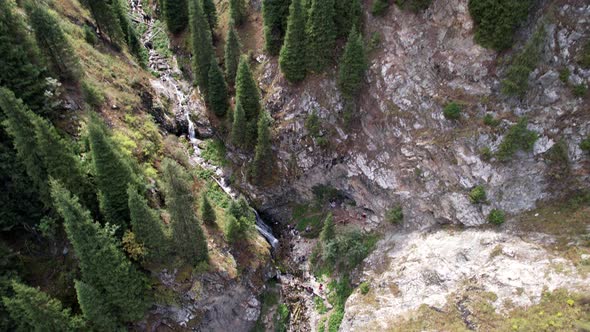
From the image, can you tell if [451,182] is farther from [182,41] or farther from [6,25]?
[182,41]

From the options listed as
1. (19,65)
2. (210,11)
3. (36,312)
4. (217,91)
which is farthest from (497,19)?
(36,312)

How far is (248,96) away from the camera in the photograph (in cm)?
5147

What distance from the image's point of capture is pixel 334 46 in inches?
1999

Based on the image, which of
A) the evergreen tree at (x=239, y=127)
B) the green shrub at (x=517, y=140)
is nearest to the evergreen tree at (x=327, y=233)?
the evergreen tree at (x=239, y=127)

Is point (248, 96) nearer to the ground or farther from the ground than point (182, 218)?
farther from the ground

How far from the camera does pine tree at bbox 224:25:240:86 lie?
54.2 m

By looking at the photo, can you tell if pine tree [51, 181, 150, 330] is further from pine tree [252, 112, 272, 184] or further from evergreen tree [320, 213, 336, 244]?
evergreen tree [320, 213, 336, 244]

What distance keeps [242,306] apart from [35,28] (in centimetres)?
4082

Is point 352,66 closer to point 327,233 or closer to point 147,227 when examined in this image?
point 327,233

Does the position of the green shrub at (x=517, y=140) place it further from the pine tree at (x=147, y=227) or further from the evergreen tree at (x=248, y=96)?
the pine tree at (x=147, y=227)

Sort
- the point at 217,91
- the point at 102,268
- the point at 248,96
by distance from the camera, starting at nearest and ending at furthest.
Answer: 1. the point at 102,268
2. the point at 248,96
3. the point at 217,91

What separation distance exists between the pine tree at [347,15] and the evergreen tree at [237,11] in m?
22.7

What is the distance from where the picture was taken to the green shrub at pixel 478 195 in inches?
1604

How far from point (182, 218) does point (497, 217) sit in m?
34.6
